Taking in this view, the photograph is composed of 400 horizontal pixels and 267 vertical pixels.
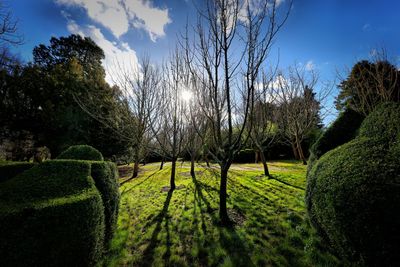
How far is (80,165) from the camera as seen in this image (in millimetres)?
3295

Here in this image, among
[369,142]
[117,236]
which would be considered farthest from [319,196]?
[117,236]

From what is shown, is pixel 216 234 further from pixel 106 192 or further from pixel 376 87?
pixel 376 87

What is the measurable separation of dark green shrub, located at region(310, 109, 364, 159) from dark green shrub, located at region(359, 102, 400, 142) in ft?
3.24

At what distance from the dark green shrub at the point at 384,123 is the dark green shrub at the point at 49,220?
4813 millimetres

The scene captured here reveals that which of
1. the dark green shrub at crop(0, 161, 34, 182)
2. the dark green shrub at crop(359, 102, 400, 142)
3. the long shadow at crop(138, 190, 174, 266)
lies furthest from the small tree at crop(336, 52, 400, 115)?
the dark green shrub at crop(0, 161, 34, 182)

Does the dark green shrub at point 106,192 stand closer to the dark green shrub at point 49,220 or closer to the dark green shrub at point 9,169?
the dark green shrub at point 49,220

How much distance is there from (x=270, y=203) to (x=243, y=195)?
1264 millimetres

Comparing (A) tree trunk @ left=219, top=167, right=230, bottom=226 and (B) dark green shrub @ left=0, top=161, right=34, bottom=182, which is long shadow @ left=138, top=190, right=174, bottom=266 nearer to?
(A) tree trunk @ left=219, top=167, right=230, bottom=226

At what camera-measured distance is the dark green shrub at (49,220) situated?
1882mm

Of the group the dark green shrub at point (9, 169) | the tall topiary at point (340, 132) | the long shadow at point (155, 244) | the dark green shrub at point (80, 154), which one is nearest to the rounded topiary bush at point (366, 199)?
the tall topiary at point (340, 132)

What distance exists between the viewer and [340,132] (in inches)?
175

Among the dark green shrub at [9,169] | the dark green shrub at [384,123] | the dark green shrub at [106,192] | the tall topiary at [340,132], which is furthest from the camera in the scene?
the dark green shrub at [9,169]

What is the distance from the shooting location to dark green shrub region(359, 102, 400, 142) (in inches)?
104

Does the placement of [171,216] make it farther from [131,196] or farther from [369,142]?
[369,142]
